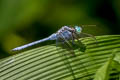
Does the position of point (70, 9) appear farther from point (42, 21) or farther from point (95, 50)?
point (95, 50)

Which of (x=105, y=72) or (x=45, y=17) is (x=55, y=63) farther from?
(x=45, y=17)

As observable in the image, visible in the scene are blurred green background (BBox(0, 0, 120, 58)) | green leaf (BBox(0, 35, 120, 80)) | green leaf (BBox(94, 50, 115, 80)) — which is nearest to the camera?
green leaf (BBox(94, 50, 115, 80))

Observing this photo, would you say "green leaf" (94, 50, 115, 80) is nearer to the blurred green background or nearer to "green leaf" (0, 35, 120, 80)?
"green leaf" (0, 35, 120, 80)

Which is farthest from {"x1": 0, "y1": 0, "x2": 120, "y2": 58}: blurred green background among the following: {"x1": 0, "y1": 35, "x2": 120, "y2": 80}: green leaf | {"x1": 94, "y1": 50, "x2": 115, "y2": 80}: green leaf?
{"x1": 94, "y1": 50, "x2": 115, "y2": 80}: green leaf

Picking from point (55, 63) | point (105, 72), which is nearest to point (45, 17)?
point (55, 63)

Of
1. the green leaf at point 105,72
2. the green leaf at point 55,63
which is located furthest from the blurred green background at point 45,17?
the green leaf at point 105,72

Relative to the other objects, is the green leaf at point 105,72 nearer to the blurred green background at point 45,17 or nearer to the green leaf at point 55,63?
the green leaf at point 55,63
